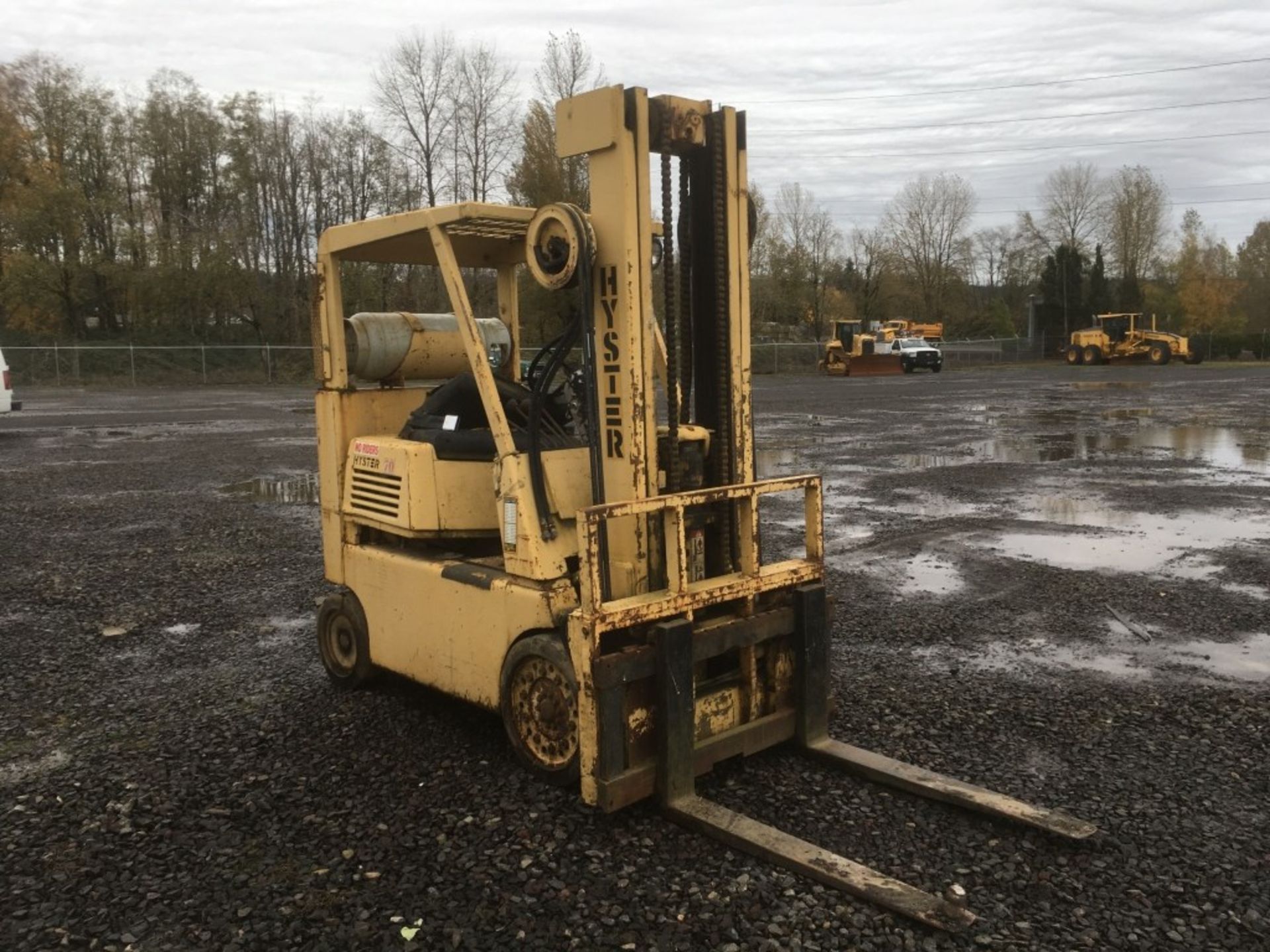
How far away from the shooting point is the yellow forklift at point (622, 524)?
3.96 metres

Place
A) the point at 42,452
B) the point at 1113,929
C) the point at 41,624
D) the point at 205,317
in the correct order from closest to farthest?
1. the point at 1113,929
2. the point at 41,624
3. the point at 42,452
4. the point at 205,317

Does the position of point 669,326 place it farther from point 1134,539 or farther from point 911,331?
point 911,331

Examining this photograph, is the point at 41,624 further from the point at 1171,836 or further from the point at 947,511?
the point at 947,511

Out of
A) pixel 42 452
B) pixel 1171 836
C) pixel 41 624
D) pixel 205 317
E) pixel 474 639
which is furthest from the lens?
pixel 205 317

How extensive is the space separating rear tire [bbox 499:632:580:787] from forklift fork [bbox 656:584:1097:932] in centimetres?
37

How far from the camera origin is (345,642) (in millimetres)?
5695

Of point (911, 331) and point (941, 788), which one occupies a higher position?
point (911, 331)

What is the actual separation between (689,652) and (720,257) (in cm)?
166

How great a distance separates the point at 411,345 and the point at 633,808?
2.73 metres

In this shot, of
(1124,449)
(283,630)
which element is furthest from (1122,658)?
(1124,449)

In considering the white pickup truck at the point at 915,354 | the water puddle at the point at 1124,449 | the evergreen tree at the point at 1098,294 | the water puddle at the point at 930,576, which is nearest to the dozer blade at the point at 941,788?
the water puddle at the point at 930,576

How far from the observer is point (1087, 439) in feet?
62.3

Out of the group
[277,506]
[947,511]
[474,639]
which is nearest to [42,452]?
[277,506]

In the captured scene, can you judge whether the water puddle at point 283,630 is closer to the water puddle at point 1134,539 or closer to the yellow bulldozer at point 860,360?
the water puddle at point 1134,539
